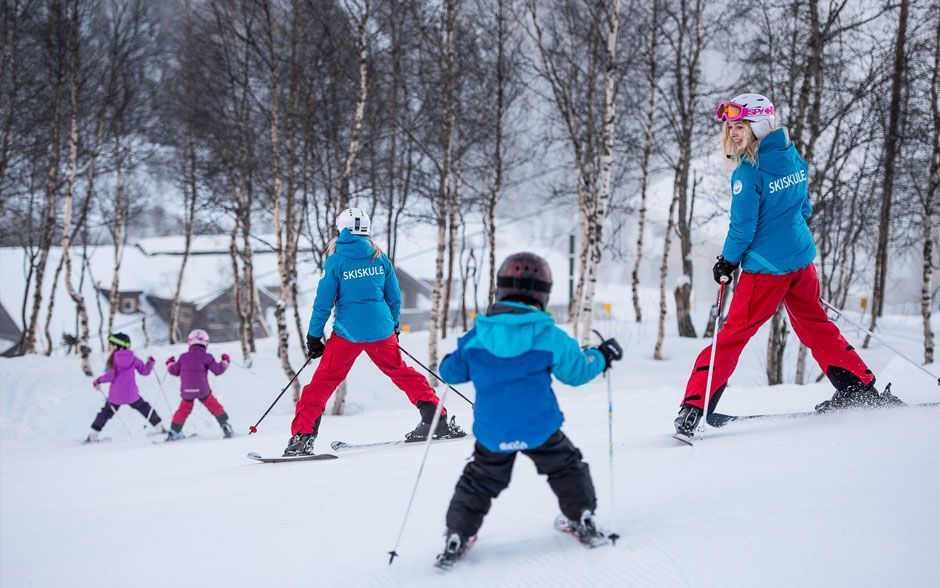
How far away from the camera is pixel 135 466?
223 inches

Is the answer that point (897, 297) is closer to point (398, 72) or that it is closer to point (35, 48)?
point (398, 72)

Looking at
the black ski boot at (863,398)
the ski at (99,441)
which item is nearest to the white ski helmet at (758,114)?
the black ski boot at (863,398)

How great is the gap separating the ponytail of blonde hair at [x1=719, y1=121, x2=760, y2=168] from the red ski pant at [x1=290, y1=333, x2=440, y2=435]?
2710mm

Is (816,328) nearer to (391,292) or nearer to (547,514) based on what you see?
(547,514)

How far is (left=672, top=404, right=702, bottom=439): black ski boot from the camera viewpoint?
3803 mm

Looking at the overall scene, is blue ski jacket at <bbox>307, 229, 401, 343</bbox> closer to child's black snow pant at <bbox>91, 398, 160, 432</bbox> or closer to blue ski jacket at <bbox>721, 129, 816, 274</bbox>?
blue ski jacket at <bbox>721, 129, 816, 274</bbox>

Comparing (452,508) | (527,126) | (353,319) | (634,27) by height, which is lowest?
(452,508)

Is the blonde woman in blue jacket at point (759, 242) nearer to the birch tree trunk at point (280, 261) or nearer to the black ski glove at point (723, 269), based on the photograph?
the black ski glove at point (723, 269)

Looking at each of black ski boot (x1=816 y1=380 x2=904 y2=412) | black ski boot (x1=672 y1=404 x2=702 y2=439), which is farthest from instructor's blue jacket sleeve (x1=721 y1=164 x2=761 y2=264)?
black ski boot (x1=816 y1=380 x2=904 y2=412)

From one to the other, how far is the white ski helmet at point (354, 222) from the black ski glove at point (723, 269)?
256 centimetres

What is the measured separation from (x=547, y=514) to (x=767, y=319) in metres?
1.77

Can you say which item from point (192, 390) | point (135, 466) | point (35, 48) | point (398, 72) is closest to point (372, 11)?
point (398, 72)

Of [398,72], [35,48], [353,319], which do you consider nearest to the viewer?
[353,319]

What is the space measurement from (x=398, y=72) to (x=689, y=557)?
11.8 metres
